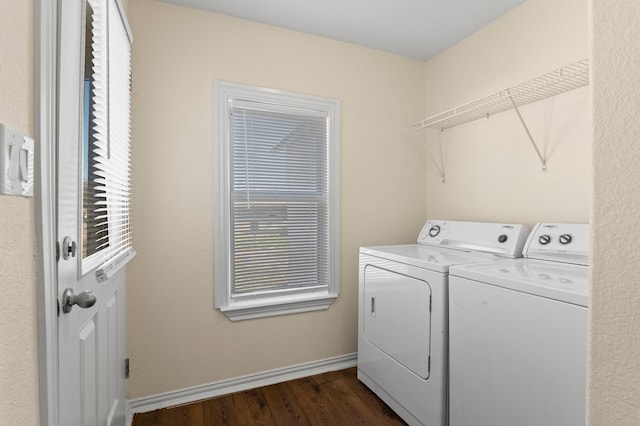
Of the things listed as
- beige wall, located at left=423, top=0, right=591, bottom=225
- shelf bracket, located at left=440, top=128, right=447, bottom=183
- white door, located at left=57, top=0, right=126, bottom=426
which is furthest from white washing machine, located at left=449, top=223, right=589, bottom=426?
white door, located at left=57, top=0, right=126, bottom=426

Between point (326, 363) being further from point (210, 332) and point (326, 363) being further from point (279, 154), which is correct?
point (279, 154)

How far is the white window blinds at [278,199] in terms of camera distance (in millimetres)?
2115

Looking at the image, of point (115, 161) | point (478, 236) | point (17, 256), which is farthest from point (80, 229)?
point (478, 236)

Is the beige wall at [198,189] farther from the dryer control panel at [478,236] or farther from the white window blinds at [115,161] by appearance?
the dryer control panel at [478,236]

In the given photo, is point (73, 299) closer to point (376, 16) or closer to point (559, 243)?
point (559, 243)

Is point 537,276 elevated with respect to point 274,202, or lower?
lower

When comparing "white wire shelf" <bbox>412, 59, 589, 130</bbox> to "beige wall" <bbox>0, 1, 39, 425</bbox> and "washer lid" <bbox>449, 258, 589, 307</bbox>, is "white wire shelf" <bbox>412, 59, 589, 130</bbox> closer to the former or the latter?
"washer lid" <bbox>449, 258, 589, 307</bbox>

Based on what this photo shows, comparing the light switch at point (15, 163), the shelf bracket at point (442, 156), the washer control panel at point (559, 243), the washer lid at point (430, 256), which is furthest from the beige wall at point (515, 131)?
the light switch at point (15, 163)

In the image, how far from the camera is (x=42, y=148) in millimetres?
692

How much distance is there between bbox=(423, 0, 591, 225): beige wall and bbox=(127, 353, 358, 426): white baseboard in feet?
4.71

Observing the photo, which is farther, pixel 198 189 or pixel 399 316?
pixel 198 189

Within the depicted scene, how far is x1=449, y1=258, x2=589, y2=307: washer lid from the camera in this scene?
108 cm

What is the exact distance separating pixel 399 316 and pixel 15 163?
5.72 ft

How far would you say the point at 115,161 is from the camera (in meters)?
1.35
